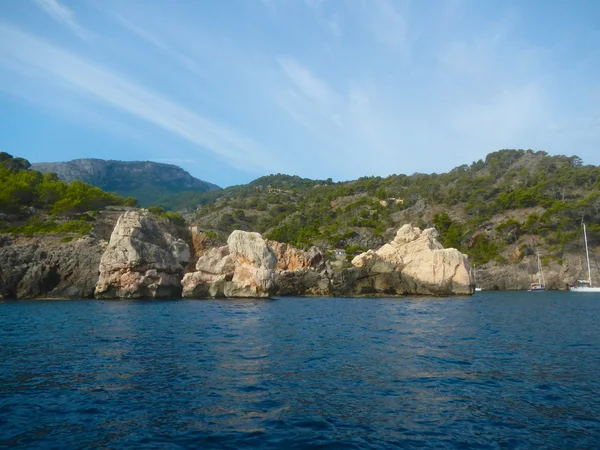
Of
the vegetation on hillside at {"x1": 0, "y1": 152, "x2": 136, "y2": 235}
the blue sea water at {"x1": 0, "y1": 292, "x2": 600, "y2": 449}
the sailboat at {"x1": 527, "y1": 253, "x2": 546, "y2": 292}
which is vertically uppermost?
the vegetation on hillside at {"x1": 0, "y1": 152, "x2": 136, "y2": 235}

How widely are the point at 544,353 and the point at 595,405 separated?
6.73 meters

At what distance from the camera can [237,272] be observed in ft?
174

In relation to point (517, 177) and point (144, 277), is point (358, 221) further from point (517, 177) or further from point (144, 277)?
point (144, 277)

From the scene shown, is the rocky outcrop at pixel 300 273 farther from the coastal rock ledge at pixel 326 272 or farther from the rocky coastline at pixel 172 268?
the rocky coastline at pixel 172 268

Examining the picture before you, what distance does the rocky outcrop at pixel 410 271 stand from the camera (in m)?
57.5

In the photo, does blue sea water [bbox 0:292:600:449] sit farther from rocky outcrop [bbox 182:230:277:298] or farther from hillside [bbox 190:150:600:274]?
hillside [bbox 190:150:600:274]

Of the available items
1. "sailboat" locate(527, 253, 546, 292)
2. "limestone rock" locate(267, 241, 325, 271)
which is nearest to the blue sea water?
"limestone rock" locate(267, 241, 325, 271)

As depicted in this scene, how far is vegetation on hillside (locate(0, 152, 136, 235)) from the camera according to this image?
63356 mm

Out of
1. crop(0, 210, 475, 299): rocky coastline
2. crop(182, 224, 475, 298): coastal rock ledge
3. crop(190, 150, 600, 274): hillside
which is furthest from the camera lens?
crop(190, 150, 600, 274): hillside

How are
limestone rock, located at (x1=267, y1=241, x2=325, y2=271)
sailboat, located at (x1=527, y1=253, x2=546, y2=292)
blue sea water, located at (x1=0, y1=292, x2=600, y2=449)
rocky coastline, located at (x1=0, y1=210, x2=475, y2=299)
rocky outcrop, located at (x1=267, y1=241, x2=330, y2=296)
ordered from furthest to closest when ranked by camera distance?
sailboat, located at (x1=527, y1=253, x2=546, y2=292)
limestone rock, located at (x1=267, y1=241, x2=325, y2=271)
rocky outcrop, located at (x1=267, y1=241, x2=330, y2=296)
rocky coastline, located at (x1=0, y1=210, x2=475, y2=299)
blue sea water, located at (x1=0, y1=292, x2=600, y2=449)

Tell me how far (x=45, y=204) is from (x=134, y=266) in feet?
119

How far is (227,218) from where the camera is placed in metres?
127

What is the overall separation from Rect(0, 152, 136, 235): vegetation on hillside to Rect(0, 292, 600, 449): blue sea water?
4572cm

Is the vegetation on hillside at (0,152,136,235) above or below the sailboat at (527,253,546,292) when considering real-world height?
above
